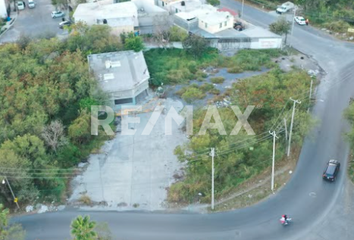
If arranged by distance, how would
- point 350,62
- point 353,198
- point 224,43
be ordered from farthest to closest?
1. point 224,43
2. point 350,62
3. point 353,198

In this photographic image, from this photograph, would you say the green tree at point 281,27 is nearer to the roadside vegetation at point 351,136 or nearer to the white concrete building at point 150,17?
the white concrete building at point 150,17

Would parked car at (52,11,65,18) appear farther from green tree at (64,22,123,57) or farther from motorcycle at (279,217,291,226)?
motorcycle at (279,217,291,226)

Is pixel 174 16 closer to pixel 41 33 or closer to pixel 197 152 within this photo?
pixel 41 33

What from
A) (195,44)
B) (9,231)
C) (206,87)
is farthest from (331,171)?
(9,231)

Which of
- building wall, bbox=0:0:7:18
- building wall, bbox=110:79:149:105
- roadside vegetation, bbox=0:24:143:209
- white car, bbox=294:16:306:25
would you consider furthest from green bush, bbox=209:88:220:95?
building wall, bbox=0:0:7:18

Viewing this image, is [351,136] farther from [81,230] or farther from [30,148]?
[30,148]

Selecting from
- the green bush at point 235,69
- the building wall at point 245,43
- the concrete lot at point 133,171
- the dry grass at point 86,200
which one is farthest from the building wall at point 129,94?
the building wall at point 245,43

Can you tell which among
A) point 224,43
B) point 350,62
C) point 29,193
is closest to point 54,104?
point 29,193
